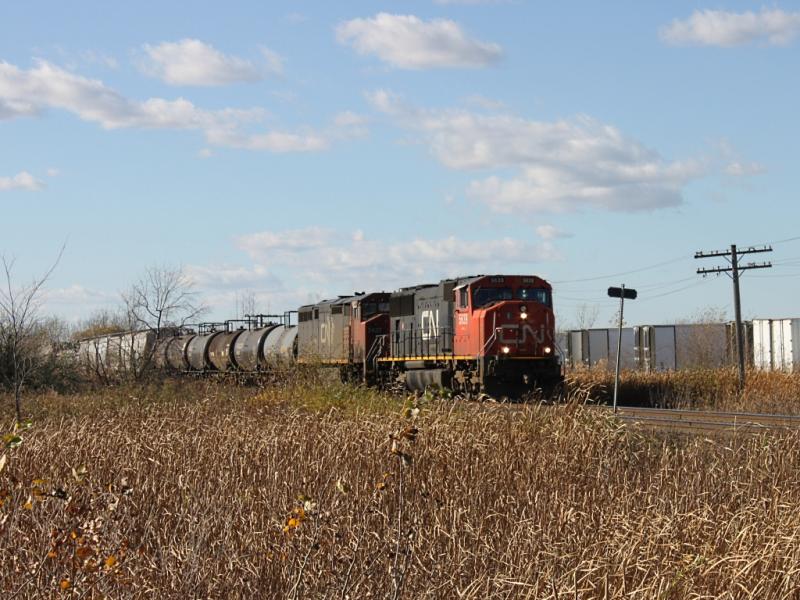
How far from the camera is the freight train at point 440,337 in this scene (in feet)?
78.7

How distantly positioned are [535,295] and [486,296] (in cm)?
135

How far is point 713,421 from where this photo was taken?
738 inches

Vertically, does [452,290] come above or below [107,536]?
above

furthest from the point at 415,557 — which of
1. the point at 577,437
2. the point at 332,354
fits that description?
the point at 332,354

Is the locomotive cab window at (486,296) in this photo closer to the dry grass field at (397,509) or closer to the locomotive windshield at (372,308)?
the locomotive windshield at (372,308)

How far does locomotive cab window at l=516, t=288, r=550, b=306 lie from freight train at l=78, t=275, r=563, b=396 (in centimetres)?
2

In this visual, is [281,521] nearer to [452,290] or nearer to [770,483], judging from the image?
[770,483]

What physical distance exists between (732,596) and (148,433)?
8404 millimetres

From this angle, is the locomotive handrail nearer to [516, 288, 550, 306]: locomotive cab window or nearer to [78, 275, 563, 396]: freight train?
[78, 275, 563, 396]: freight train

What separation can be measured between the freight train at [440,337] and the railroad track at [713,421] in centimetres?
315

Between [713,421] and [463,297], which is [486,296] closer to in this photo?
[463,297]

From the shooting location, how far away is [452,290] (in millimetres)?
25688

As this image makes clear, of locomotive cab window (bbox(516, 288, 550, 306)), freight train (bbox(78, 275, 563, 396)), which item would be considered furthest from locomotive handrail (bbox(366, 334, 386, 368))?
locomotive cab window (bbox(516, 288, 550, 306))

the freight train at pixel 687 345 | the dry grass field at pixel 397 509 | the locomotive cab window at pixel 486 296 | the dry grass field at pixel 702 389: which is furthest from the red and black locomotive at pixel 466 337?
the freight train at pixel 687 345
